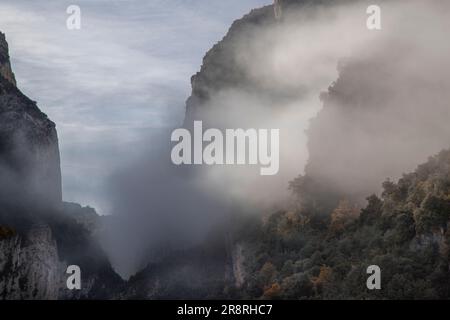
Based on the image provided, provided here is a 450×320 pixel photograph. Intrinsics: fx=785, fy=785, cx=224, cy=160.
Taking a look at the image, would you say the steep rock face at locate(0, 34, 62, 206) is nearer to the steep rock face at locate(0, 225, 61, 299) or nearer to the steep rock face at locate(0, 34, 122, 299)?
the steep rock face at locate(0, 34, 122, 299)

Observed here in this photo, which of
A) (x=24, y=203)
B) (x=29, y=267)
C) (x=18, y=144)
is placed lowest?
(x=29, y=267)

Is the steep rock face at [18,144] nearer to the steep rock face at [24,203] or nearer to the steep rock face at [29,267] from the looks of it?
the steep rock face at [24,203]

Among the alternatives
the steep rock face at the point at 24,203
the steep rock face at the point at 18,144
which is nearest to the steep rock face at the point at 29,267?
the steep rock face at the point at 24,203

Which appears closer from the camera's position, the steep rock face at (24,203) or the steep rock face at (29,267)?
the steep rock face at (29,267)

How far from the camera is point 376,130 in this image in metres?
181

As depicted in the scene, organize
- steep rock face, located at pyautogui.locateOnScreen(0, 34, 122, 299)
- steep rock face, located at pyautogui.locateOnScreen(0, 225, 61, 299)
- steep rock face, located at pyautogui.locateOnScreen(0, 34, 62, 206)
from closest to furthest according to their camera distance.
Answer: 1. steep rock face, located at pyautogui.locateOnScreen(0, 225, 61, 299)
2. steep rock face, located at pyautogui.locateOnScreen(0, 34, 122, 299)
3. steep rock face, located at pyautogui.locateOnScreen(0, 34, 62, 206)

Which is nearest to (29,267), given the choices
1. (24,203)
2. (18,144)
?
(24,203)

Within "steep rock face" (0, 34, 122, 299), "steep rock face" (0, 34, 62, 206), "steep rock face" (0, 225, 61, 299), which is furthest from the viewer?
"steep rock face" (0, 34, 62, 206)

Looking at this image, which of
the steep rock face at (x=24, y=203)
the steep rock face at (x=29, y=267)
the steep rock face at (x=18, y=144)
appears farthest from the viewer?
the steep rock face at (x=18, y=144)

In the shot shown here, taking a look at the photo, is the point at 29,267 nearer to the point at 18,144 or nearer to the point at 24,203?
the point at 24,203

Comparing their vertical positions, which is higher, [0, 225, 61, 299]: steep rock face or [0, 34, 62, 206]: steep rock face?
[0, 34, 62, 206]: steep rock face

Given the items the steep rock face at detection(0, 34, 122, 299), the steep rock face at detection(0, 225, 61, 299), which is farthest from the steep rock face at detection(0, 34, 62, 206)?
the steep rock face at detection(0, 225, 61, 299)

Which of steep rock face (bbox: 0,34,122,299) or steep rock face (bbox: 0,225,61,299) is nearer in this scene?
steep rock face (bbox: 0,225,61,299)

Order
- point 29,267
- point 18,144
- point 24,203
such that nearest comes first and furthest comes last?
1. point 29,267
2. point 24,203
3. point 18,144
